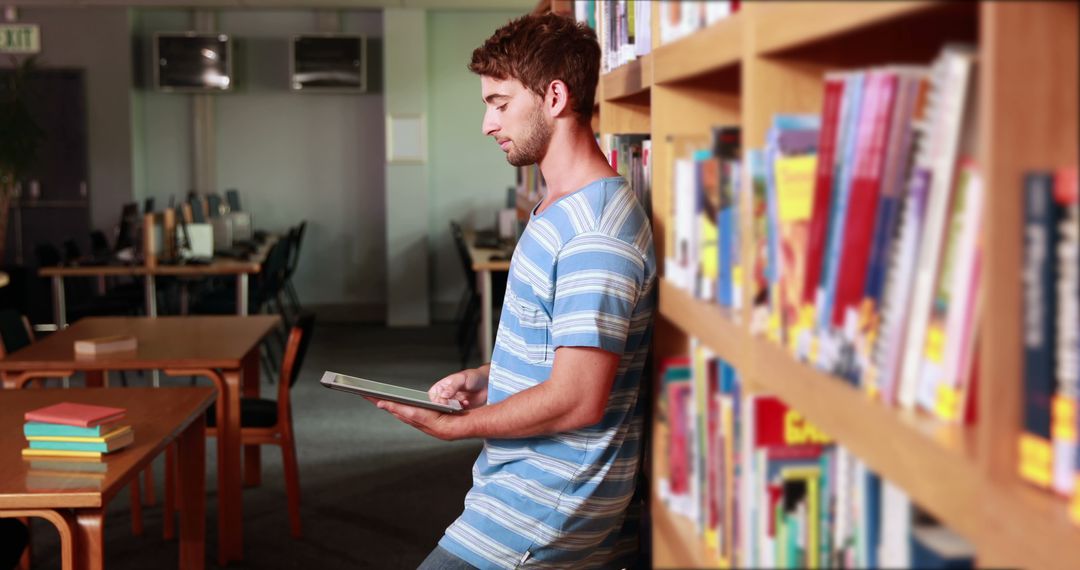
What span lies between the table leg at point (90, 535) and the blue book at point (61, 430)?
0.24m

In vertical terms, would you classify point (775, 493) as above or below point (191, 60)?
below

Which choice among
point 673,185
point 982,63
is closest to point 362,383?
point 673,185

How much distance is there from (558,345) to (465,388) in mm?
539

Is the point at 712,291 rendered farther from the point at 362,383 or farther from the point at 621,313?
the point at 362,383

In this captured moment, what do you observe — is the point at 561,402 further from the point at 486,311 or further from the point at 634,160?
the point at 486,311

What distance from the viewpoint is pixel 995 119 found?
683 mm

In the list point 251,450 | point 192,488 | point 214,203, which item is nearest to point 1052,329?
point 192,488

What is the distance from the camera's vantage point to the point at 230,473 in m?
4.08

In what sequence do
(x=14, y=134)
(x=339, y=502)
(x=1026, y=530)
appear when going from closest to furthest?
1. (x=1026, y=530)
2. (x=339, y=502)
3. (x=14, y=134)

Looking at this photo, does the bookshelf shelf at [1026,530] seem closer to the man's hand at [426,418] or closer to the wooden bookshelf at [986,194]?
the wooden bookshelf at [986,194]

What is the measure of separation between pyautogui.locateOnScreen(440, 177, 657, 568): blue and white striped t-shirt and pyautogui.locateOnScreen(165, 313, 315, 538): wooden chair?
237 cm

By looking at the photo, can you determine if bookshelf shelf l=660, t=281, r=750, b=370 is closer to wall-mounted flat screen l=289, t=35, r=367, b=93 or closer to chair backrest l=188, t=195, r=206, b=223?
chair backrest l=188, t=195, r=206, b=223

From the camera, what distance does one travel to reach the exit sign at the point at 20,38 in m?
9.91

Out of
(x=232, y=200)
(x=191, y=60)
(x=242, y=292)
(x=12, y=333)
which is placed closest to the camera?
(x=12, y=333)
